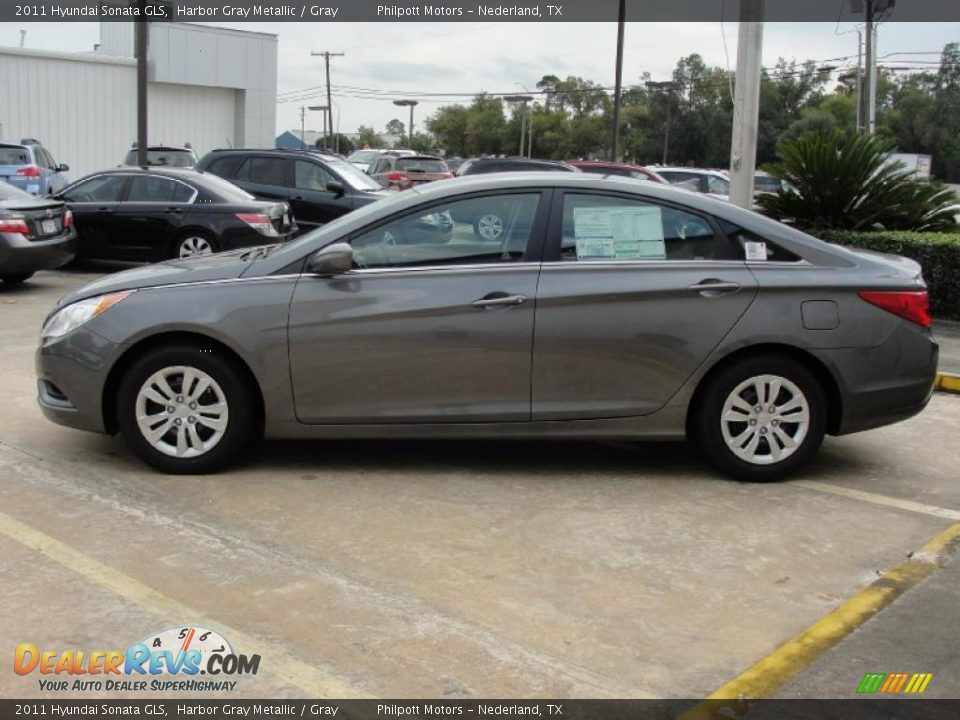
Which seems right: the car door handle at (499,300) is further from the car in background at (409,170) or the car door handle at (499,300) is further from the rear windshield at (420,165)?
the rear windshield at (420,165)

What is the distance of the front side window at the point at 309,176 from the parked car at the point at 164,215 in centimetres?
214

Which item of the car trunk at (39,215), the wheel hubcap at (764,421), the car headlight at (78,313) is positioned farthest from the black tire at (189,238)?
the wheel hubcap at (764,421)

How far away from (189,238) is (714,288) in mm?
8897

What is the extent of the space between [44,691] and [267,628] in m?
0.78

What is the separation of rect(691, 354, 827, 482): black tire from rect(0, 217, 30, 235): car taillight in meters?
8.84

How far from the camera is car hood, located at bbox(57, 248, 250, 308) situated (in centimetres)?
564

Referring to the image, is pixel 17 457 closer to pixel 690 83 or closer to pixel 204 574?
pixel 204 574

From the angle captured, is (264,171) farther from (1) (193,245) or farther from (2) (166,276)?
(2) (166,276)

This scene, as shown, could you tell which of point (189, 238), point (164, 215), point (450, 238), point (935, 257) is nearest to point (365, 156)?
point (164, 215)

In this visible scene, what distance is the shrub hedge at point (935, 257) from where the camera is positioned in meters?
11.1

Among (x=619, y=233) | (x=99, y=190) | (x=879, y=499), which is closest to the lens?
(x=879, y=499)

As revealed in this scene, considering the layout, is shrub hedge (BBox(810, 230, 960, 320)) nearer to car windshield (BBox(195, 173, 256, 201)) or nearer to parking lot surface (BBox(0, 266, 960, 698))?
parking lot surface (BBox(0, 266, 960, 698))

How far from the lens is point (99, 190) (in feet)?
44.5

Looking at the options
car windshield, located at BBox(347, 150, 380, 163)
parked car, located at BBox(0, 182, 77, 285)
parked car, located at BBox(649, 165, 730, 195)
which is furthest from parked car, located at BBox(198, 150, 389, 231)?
car windshield, located at BBox(347, 150, 380, 163)
